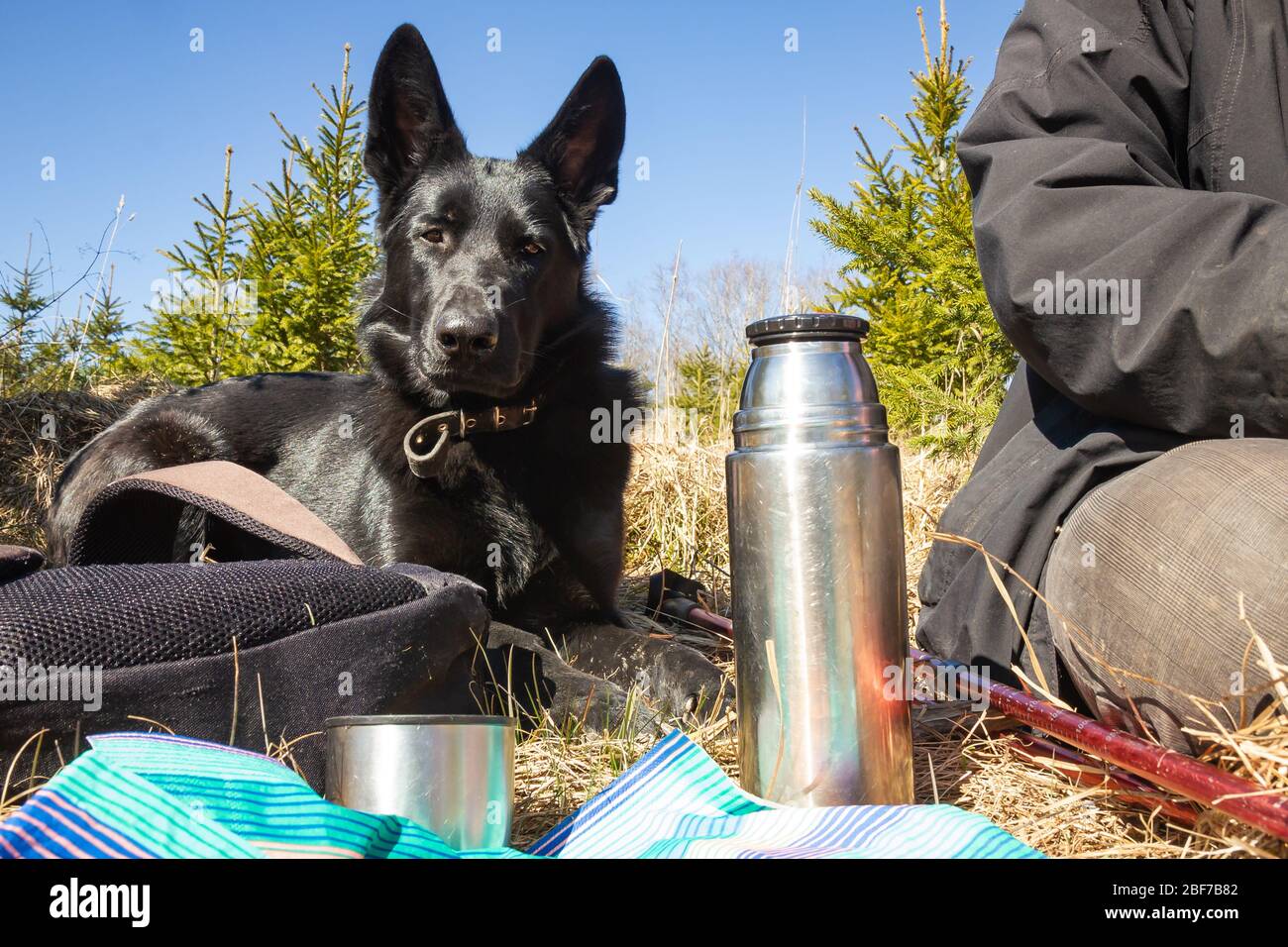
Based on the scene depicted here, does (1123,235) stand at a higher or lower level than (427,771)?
higher

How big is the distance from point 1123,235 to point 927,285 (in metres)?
4.05

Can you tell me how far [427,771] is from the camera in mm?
1129

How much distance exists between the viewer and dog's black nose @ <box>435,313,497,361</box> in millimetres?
2555

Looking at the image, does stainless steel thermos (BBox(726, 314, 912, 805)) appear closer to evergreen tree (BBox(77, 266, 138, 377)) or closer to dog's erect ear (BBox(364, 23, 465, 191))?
dog's erect ear (BBox(364, 23, 465, 191))

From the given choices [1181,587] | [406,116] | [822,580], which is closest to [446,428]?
[406,116]

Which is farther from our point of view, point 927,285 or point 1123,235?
point 927,285

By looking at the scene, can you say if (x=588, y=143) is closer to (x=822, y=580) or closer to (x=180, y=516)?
(x=180, y=516)

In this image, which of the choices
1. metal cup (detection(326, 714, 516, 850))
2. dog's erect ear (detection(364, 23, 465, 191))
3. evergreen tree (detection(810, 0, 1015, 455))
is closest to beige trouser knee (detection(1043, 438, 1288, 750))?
metal cup (detection(326, 714, 516, 850))

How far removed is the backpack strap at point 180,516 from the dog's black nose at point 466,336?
68 cm

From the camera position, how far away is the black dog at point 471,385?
265 cm

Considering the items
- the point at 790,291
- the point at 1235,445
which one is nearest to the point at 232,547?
the point at 1235,445

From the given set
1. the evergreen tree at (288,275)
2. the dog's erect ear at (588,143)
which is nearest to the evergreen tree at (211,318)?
the evergreen tree at (288,275)

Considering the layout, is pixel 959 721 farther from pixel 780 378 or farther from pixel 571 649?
pixel 571 649

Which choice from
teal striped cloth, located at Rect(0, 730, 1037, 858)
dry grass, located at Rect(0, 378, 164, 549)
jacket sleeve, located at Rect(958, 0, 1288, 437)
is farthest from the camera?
dry grass, located at Rect(0, 378, 164, 549)
